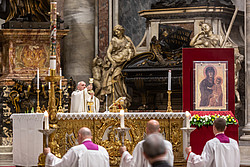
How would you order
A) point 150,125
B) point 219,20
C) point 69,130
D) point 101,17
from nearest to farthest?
point 150,125, point 69,130, point 219,20, point 101,17

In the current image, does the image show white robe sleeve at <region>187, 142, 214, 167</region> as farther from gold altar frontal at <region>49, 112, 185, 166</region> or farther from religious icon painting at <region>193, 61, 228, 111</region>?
religious icon painting at <region>193, 61, 228, 111</region>

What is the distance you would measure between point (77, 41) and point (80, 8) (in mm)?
950

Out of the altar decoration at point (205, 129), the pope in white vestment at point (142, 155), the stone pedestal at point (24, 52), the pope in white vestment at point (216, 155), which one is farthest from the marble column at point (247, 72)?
the pope in white vestment at point (142, 155)

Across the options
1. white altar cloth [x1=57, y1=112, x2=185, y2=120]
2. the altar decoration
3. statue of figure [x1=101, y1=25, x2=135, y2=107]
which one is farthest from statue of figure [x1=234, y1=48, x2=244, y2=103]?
white altar cloth [x1=57, y1=112, x2=185, y2=120]

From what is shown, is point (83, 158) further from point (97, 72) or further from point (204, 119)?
point (97, 72)

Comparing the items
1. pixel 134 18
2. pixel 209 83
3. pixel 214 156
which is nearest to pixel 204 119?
pixel 209 83

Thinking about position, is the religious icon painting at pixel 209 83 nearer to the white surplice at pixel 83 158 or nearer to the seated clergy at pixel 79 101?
the seated clergy at pixel 79 101

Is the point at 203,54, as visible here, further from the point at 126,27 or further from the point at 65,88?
the point at 126,27

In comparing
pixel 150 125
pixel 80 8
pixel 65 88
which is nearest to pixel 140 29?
pixel 80 8

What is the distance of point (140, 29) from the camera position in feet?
61.4

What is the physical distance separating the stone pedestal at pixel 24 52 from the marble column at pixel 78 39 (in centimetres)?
209

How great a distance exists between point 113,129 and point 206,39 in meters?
6.11

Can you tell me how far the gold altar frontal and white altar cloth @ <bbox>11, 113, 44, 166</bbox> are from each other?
21.7 inches

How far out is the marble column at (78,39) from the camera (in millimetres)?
18016
